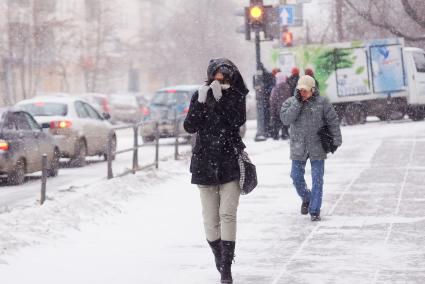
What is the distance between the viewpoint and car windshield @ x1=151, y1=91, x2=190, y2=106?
85.2ft

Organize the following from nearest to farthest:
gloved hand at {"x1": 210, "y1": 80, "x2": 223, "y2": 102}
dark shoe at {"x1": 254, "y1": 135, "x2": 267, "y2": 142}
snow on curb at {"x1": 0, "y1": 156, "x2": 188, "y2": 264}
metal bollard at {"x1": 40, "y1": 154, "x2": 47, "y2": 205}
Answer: gloved hand at {"x1": 210, "y1": 80, "x2": 223, "y2": 102} < snow on curb at {"x1": 0, "y1": 156, "x2": 188, "y2": 264} < metal bollard at {"x1": 40, "y1": 154, "x2": 47, "y2": 205} < dark shoe at {"x1": 254, "y1": 135, "x2": 267, "y2": 142}

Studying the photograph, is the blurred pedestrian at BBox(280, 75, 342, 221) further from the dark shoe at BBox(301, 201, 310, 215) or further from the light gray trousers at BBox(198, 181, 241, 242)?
the light gray trousers at BBox(198, 181, 241, 242)

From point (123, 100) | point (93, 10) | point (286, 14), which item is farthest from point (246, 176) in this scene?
point (93, 10)

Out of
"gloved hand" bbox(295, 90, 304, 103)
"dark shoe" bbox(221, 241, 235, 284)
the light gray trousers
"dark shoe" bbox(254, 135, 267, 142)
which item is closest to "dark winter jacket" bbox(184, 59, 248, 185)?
the light gray trousers

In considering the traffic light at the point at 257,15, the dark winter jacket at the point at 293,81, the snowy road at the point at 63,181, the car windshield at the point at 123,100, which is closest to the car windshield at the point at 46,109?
the snowy road at the point at 63,181

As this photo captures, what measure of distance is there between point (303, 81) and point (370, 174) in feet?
17.0

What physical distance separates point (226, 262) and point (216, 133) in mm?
985

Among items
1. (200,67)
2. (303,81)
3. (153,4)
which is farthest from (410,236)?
(153,4)

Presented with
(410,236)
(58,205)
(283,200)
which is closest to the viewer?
(410,236)

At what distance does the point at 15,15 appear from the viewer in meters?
41.3

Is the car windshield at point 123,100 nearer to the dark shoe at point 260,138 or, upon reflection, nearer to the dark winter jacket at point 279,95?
the dark shoe at point 260,138

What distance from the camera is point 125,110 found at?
44.2 metres

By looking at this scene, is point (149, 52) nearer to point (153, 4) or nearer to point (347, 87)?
point (153, 4)

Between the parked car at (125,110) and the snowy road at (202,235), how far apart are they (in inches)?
1139
